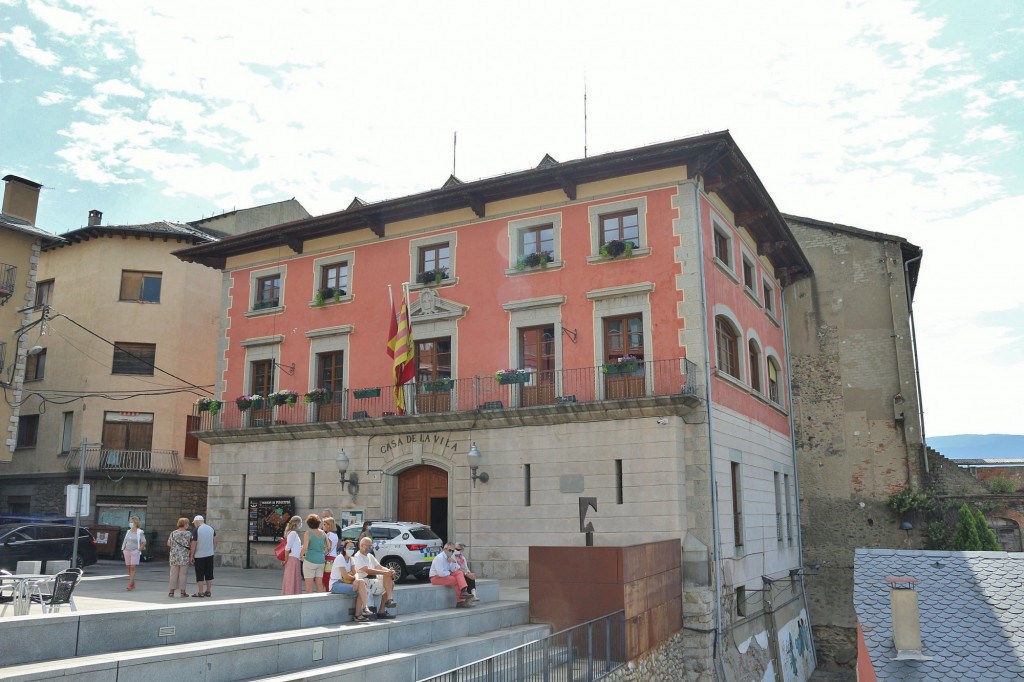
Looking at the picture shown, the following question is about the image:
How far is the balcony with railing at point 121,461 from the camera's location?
107 feet

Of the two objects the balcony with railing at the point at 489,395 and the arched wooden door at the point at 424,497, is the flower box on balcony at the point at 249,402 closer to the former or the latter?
the balcony with railing at the point at 489,395

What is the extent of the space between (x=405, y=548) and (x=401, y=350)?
5440 mm

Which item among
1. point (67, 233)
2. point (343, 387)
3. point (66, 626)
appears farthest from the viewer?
point (67, 233)

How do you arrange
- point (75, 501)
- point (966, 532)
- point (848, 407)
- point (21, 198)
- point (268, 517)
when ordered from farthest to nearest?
point (21, 198), point (848, 407), point (966, 532), point (268, 517), point (75, 501)

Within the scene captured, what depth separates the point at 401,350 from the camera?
73.4 feet

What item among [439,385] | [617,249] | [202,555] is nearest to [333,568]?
[202,555]

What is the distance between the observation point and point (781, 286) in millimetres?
31281

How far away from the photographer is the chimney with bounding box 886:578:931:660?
35.7ft

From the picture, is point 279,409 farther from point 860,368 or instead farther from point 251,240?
point 860,368

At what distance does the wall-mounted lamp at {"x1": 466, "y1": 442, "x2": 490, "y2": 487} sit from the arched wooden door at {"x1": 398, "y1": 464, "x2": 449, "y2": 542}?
1349 millimetres

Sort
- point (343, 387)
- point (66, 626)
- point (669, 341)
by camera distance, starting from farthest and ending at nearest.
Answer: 1. point (343, 387)
2. point (669, 341)
3. point (66, 626)

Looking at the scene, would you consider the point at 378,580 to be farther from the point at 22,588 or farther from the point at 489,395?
the point at 489,395

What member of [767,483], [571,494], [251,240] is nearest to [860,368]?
[767,483]

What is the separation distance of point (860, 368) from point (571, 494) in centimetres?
1438
